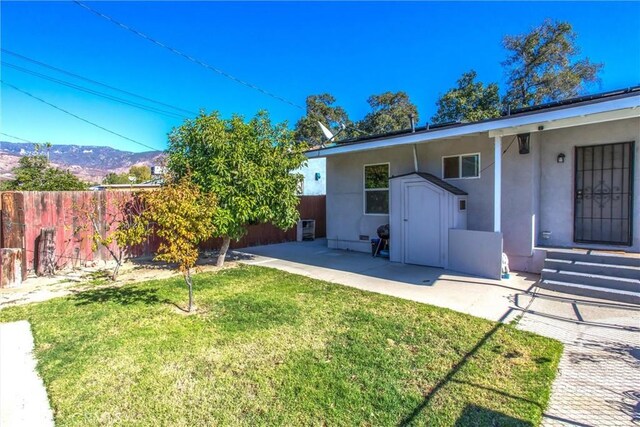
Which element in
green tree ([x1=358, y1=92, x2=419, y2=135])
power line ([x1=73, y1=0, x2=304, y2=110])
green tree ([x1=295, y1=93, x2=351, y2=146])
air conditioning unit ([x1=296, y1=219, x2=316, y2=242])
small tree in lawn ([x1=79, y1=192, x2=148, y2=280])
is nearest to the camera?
small tree in lawn ([x1=79, y1=192, x2=148, y2=280])

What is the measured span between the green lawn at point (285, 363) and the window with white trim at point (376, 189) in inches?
186

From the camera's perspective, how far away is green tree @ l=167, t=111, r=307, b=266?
23.6 ft

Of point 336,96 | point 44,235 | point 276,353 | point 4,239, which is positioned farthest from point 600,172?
point 336,96

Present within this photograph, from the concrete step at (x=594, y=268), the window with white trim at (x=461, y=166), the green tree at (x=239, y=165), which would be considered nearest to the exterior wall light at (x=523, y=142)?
the window with white trim at (x=461, y=166)

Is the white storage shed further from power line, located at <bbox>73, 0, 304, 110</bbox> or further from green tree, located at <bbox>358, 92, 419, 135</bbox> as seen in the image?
green tree, located at <bbox>358, 92, 419, 135</bbox>

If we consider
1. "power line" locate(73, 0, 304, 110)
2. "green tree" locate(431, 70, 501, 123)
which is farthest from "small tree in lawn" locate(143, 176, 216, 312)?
"green tree" locate(431, 70, 501, 123)

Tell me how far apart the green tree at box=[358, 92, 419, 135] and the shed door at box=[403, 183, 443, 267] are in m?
22.2

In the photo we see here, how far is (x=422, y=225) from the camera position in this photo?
7.89 m

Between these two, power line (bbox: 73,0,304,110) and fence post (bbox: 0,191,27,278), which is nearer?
fence post (bbox: 0,191,27,278)

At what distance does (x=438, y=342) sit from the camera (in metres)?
3.83

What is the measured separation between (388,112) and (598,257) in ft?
84.9

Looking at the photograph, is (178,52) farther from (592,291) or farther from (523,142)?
(592,291)

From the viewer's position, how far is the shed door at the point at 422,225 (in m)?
7.68

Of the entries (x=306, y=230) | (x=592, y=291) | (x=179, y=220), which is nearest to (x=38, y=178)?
(x=306, y=230)
